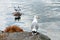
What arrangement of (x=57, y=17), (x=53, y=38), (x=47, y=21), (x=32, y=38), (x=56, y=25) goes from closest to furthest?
(x=32, y=38) < (x=53, y=38) < (x=56, y=25) < (x=47, y=21) < (x=57, y=17)

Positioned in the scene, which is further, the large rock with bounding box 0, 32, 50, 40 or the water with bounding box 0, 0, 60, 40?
the water with bounding box 0, 0, 60, 40

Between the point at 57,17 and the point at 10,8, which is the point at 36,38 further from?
the point at 10,8

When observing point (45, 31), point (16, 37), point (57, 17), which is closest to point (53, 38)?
point (45, 31)

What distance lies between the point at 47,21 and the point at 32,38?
9.18 m

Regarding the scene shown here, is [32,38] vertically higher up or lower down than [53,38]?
higher up

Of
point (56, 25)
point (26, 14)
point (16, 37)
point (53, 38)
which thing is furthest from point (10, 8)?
point (16, 37)

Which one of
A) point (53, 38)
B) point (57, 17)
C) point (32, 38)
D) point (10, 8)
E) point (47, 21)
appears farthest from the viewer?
point (10, 8)

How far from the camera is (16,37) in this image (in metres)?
8.08

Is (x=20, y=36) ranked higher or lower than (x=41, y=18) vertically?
higher

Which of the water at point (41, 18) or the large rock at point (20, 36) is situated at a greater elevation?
the large rock at point (20, 36)

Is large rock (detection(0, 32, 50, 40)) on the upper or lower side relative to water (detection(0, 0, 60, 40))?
upper

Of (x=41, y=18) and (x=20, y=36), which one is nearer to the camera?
(x=20, y=36)

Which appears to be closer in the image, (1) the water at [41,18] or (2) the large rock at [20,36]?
(2) the large rock at [20,36]

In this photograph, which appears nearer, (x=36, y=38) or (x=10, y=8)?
(x=36, y=38)
